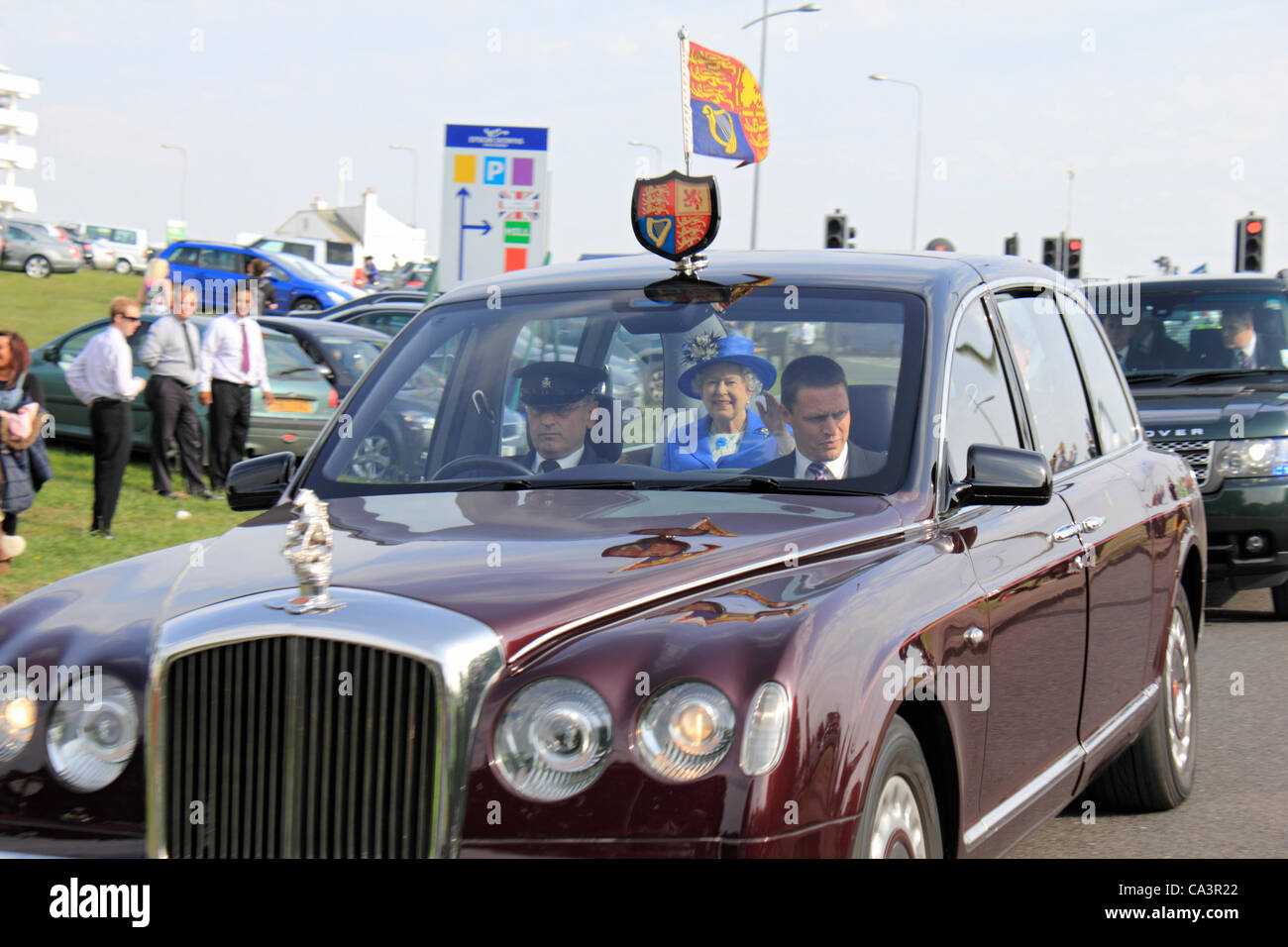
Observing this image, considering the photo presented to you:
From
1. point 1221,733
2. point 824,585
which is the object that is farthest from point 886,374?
point 1221,733

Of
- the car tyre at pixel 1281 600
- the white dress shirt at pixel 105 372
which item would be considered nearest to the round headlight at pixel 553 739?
the car tyre at pixel 1281 600

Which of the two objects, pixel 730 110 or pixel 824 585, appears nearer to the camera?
pixel 824 585

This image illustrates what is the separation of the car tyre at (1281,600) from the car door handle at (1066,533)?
652cm

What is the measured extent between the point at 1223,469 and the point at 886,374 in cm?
652

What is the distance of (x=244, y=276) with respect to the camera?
35750mm

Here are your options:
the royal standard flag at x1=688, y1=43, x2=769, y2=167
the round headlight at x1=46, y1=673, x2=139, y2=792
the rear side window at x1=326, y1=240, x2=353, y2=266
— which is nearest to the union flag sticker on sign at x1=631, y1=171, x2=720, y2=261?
the round headlight at x1=46, y1=673, x2=139, y2=792

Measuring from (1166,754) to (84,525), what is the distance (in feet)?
30.0

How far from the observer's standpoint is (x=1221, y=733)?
7320 millimetres

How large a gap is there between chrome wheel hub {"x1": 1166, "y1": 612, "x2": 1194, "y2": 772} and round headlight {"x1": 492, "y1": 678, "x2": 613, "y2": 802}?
356 cm

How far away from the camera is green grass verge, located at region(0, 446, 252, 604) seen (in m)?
10.7

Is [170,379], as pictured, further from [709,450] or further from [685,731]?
[685,731]

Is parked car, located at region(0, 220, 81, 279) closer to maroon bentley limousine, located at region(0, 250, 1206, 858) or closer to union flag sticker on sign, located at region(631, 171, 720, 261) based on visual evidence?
union flag sticker on sign, located at region(631, 171, 720, 261)

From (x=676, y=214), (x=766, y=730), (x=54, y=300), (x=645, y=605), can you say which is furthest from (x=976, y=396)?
(x=54, y=300)
